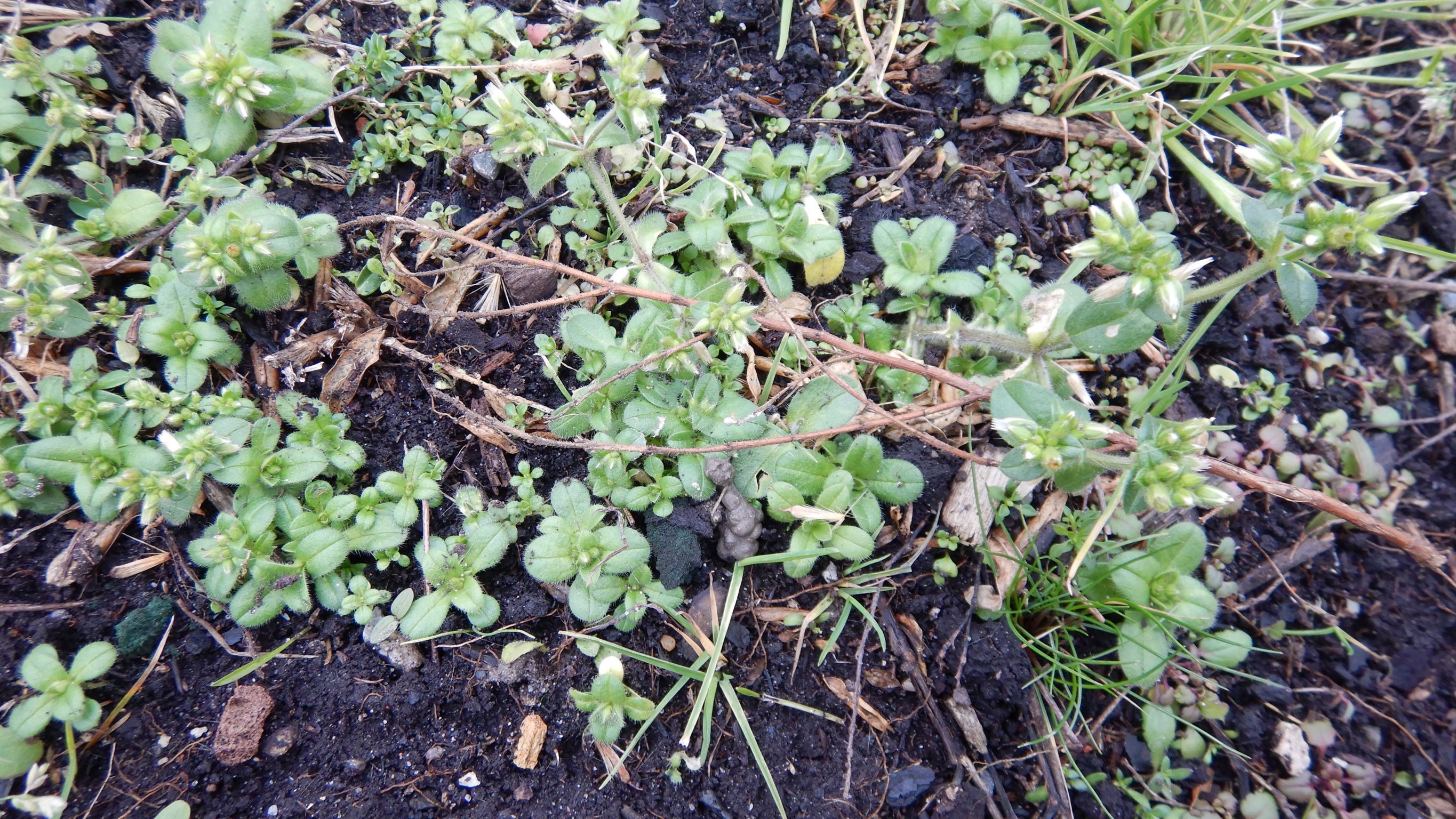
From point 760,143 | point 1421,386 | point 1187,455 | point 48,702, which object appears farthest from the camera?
point 1421,386

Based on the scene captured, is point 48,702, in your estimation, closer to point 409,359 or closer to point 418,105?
point 409,359

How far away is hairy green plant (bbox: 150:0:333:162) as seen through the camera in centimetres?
296

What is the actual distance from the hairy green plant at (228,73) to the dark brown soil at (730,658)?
0.29 m

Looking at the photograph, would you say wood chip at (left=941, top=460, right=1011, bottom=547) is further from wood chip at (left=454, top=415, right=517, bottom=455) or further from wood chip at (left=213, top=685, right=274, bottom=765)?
wood chip at (left=213, top=685, right=274, bottom=765)

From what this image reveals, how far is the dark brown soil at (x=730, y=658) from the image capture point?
2.78 m

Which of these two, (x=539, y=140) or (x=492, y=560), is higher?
(x=539, y=140)

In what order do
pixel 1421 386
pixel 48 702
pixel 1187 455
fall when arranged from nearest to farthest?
1. pixel 1187 455
2. pixel 48 702
3. pixel 1421 386

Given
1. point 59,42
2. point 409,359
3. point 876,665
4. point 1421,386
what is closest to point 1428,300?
point 1421,386

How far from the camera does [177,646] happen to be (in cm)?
291

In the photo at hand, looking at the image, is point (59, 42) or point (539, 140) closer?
point (539, 140)

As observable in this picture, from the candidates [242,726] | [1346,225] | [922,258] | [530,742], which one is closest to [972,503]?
[922,258]

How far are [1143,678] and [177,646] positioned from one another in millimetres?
3715

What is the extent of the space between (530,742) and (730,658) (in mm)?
803

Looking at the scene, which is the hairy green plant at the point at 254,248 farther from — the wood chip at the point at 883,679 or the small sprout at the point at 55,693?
the wood chip at the point at 883,679
